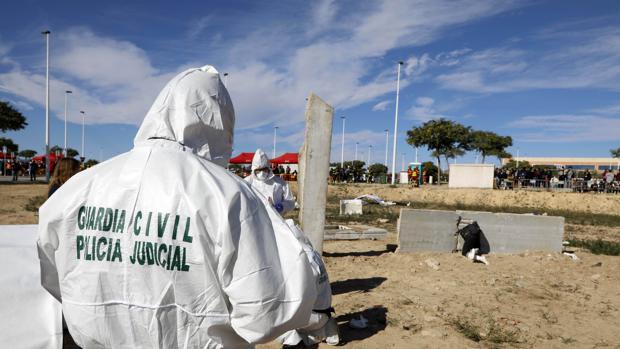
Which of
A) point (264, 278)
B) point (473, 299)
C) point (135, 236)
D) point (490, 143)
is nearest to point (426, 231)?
point (473, 299)

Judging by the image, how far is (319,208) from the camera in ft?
24.1

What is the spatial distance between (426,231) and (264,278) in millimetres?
7552

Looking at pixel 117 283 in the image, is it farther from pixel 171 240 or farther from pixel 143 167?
pixel 143 167

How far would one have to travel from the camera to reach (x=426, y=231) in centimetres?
831

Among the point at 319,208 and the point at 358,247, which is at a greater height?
the point at 319,208

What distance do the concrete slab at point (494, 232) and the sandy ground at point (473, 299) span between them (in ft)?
1.00

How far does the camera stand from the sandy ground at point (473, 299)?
438cm

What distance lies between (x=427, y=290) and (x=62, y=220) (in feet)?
18.3

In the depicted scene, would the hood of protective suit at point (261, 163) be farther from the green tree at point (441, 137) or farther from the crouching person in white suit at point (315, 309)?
the green tree at point (441, 137)

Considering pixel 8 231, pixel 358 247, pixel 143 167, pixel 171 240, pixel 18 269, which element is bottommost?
pixel 358 247

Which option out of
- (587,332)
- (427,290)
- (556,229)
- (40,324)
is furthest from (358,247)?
(40,324)

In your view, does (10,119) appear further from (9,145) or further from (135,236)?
(135,236)

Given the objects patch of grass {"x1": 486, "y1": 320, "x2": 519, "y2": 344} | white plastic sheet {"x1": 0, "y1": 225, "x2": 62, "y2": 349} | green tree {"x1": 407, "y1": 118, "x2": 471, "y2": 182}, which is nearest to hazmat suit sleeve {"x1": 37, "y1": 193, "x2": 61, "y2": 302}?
white plastic sheet {"x1": 0, "y1": 225, "x2": 62, "y2": 349}

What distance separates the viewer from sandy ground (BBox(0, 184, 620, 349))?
438 centimetres
